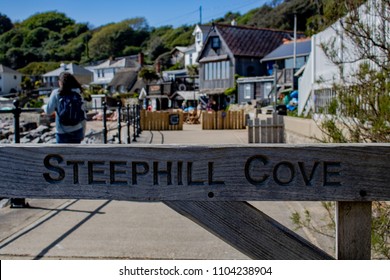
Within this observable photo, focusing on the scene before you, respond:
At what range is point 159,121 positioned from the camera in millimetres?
25234

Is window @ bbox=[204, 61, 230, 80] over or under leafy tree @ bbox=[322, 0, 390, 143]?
over

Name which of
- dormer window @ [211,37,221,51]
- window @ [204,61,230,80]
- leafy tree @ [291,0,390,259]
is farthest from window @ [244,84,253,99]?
leafy tree @ [291,0,390,259]

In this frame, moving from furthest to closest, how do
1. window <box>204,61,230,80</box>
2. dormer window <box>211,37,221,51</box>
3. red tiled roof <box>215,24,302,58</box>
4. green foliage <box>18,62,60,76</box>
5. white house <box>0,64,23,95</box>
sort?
green foliage <box>18,62,60,76</box> → white house <box>0,64,23,95</box> → window <box>204,61,230,80</box> → dormer window <box>211,37,221,51</box> → red tiled roof <box>215,24,302,58</box>

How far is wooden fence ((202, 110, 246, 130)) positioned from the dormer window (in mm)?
23568

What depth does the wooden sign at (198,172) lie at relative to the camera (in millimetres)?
2098

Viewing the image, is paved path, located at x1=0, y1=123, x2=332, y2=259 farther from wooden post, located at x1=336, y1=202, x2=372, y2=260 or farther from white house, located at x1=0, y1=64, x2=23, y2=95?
white house, located at x1=0, y1=64, x2=23, y2=95

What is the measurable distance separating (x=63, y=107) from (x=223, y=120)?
66.6 ft

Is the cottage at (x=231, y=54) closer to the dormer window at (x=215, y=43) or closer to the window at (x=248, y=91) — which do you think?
the dormer window at (x=215, y=43)

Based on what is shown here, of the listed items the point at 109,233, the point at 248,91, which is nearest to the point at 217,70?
the point at 248,91

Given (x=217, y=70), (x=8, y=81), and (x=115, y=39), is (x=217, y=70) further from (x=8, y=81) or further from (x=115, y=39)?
(x=115, y=39)

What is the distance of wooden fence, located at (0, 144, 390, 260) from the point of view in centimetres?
210

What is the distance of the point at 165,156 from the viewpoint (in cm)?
213

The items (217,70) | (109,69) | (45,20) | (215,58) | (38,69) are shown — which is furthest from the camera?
(38,69)

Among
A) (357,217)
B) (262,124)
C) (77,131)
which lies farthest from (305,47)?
(357,217)
